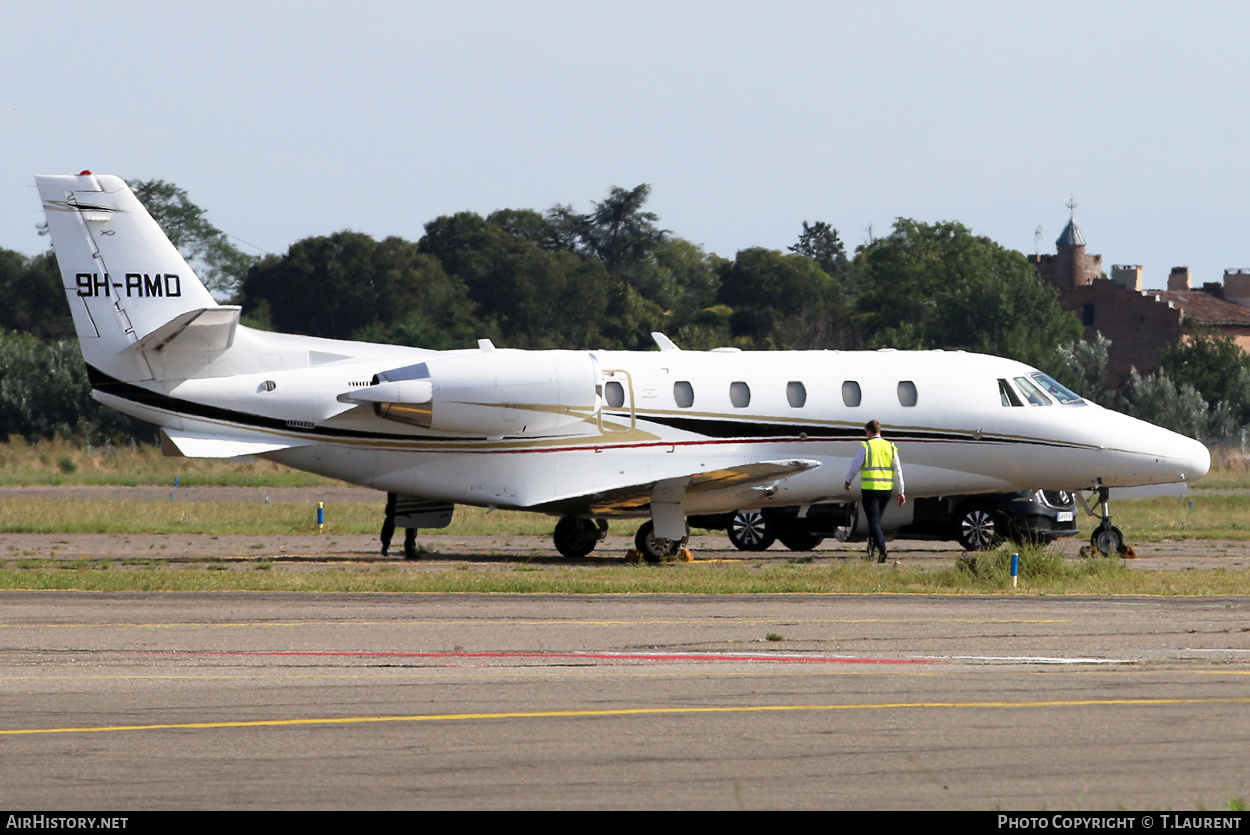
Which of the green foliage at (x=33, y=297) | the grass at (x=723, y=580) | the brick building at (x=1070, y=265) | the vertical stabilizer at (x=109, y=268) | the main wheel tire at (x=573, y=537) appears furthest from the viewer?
the brick building at (x=1070, y=265)

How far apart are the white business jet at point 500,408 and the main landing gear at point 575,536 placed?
31 millimetres

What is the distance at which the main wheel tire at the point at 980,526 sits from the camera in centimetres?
2631

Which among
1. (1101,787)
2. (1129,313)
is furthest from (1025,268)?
(1101,787)

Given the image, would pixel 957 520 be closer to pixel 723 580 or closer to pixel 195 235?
pixel 723 580

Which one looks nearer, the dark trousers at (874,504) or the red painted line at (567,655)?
the red painted line at (567,655)

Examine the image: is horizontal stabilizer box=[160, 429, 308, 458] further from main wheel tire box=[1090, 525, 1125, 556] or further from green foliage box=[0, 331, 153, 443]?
green foliage box=[0, 331, 153, 443]

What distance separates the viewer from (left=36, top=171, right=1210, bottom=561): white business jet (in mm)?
23141

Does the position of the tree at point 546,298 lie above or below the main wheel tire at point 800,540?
above

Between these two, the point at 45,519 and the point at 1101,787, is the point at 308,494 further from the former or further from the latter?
the point at 1101,787

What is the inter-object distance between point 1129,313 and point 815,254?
42.5 meters

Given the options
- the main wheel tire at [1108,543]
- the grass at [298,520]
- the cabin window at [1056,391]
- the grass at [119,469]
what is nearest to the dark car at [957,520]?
the cabin window at [1056,391]

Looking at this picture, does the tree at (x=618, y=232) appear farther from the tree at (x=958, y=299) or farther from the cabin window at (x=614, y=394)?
the cabin window at (x=614, y=394)

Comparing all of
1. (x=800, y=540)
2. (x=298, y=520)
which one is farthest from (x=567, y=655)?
(x=298, y=520)

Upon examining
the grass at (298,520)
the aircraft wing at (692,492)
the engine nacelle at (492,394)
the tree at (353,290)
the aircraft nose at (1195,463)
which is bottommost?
the grass at (298,520)
